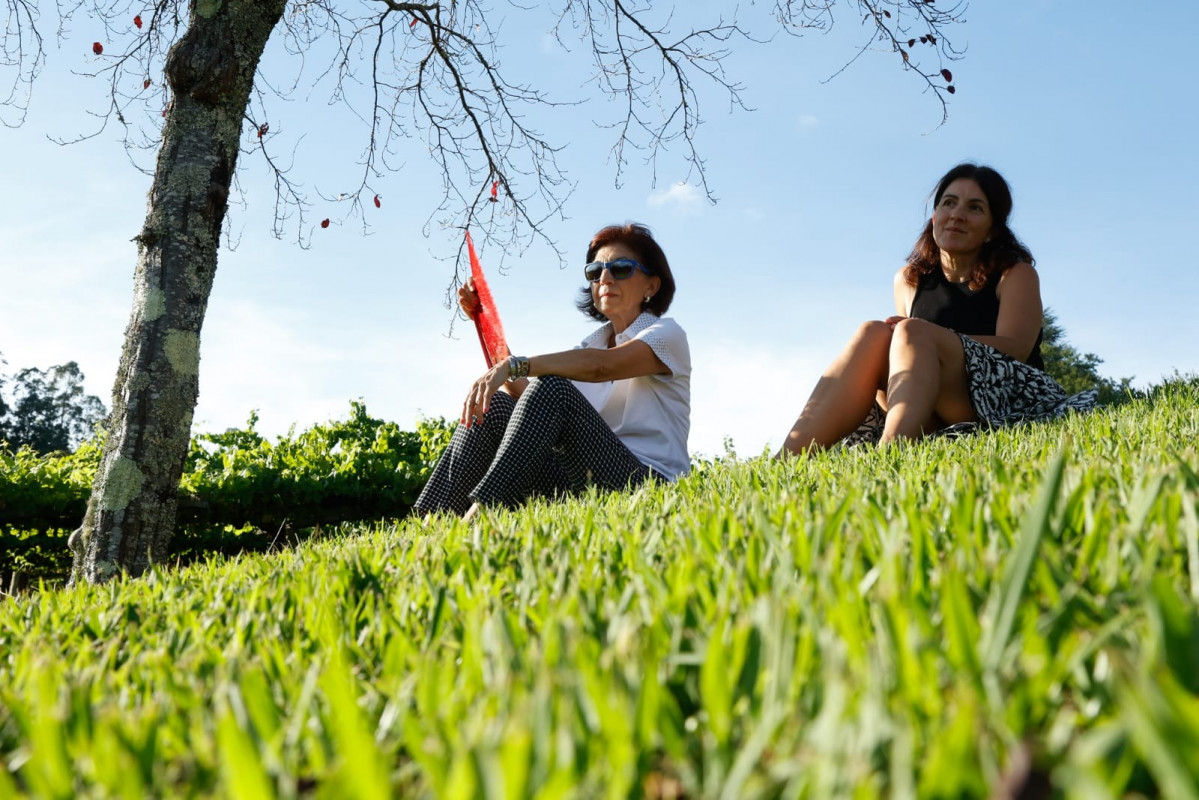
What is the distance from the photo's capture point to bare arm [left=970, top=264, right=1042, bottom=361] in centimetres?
490

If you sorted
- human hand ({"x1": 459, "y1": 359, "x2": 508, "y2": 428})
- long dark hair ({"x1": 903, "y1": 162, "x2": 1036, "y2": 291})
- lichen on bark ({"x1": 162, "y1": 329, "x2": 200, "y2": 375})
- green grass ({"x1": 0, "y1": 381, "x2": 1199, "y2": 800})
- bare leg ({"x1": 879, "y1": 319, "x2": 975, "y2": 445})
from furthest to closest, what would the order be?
long dark hair ({"x1": 903, "y1": 162, "x2": 1036, "y2": 291})
lichen on bark ({"x1": 162, "y1": 329, "x2": 200, "y2": 375})
human hand ({"x1": 459, "y1": 359, "x2": 508, "y2": 428})
bare leg ({"x1": 879, "y1": 319, "x2": 975, "y2": 445})
green grass ({"x1": 0, "y1": 381, "x2": 1199, "y2": 800})

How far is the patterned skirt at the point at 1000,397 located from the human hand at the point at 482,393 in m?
1.86

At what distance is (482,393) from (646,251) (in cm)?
183

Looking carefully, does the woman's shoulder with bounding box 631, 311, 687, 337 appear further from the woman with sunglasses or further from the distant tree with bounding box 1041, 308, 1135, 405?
the distant tree with bounding box 1041, 308, 1135, 405

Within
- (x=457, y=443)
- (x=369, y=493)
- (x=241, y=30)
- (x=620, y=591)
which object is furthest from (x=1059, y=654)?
(x=369, y=493)

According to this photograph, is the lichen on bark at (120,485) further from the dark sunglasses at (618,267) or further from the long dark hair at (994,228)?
the long dark hair at (994,228)

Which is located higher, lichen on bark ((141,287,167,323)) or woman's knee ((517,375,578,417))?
lichen on bark ((141,287,167,323))

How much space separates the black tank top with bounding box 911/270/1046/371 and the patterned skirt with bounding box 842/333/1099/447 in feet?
1.30

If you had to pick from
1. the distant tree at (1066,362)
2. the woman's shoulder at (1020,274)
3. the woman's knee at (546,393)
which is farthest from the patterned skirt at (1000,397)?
the distant tree at (1066,362)

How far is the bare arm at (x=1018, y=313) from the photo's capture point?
4.90 m

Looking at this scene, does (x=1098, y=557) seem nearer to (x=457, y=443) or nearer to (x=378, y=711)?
(x=378, y=711)

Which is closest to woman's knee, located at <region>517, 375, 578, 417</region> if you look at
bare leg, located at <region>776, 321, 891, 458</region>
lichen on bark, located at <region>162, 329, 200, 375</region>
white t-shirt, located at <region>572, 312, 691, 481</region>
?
white t-shirt, located at <region>572, 312, 691, 481</region>

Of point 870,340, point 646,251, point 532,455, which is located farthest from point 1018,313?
point 532,455

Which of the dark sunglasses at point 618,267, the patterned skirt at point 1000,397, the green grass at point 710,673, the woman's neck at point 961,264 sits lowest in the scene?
the green grass at point 710,673
